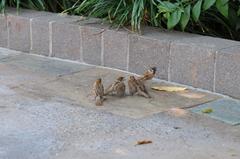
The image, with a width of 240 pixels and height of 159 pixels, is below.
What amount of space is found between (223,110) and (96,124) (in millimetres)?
1096

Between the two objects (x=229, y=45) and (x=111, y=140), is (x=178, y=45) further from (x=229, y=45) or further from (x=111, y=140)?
(x=111, y=140)

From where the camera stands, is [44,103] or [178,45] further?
[178,45]

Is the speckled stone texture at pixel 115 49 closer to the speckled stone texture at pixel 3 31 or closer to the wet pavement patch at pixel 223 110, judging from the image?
the wet pavement patch at pixel 223 110

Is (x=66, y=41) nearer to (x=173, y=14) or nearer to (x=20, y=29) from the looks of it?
(x=20, y=29)

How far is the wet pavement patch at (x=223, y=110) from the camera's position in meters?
5.20

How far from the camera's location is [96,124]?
5090 millimetres

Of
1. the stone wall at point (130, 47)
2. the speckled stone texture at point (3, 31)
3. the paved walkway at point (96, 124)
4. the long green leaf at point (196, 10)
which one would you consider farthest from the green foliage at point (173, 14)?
the speckled stone texture at point (3, 31)

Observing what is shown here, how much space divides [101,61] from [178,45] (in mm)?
1044

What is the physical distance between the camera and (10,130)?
4.96m

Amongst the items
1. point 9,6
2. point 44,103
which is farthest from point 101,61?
point 9,6

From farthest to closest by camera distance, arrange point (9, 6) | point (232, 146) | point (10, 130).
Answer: point (9, 6) → point (10, 130) → point (232, 146)

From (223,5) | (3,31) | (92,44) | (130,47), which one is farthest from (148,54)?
(3,31)

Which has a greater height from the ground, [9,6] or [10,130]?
[9,6]

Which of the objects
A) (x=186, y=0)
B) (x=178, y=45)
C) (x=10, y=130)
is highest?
(x=186, y=0)
